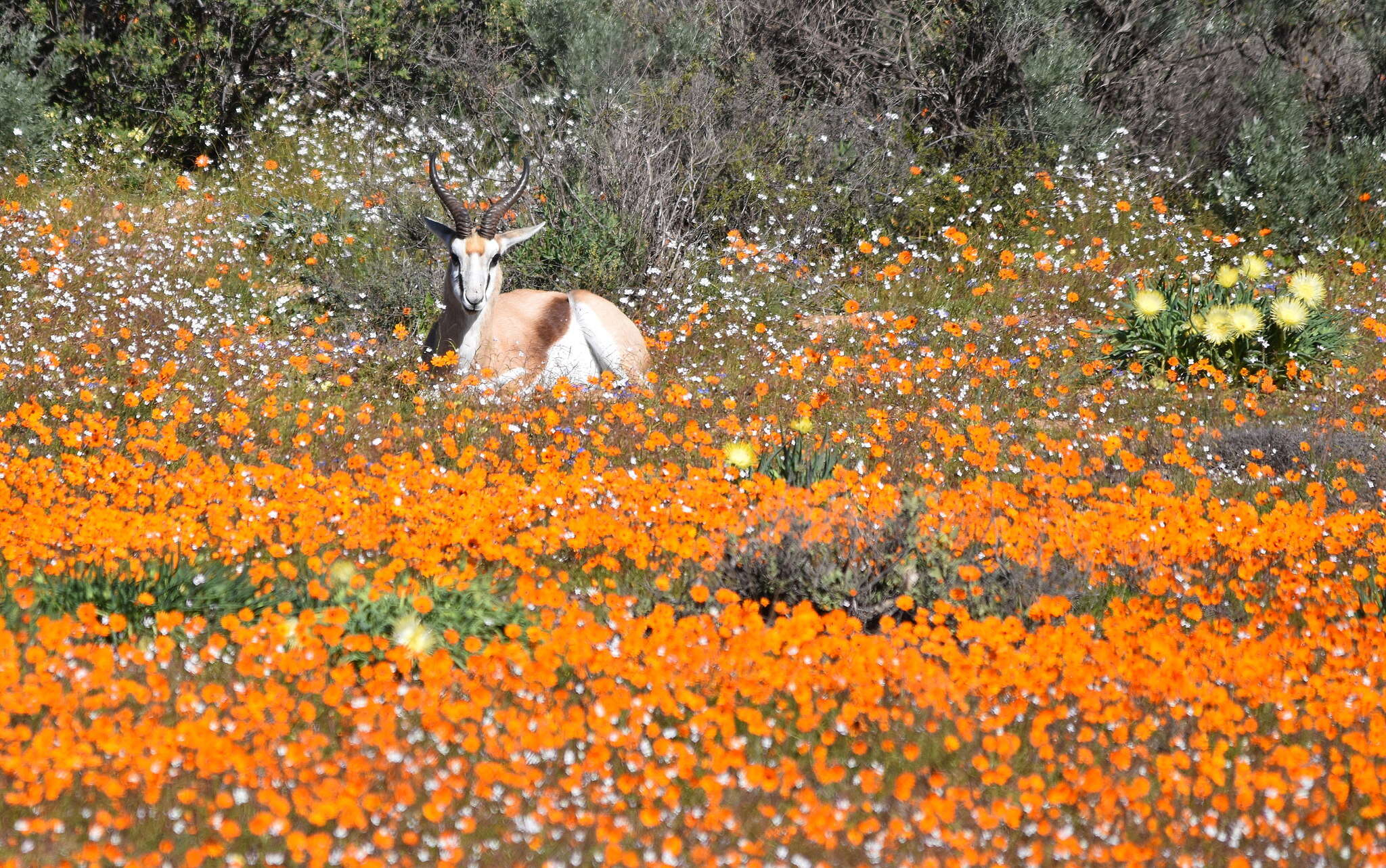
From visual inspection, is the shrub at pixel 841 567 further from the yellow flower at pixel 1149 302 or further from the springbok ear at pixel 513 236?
the yellow flower at pixel 1149 302

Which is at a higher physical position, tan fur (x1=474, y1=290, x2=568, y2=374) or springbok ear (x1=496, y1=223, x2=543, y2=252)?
springbok ear (x1=496, y1=223, x2=543, y2=252)

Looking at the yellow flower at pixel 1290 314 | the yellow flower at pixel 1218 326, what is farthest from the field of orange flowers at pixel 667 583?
the yellow flower at pixel 1290 314

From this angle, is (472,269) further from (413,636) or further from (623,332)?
(413,636)

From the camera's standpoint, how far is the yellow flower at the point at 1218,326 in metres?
10.8

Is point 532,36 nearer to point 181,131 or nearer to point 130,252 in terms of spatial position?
point 181,131

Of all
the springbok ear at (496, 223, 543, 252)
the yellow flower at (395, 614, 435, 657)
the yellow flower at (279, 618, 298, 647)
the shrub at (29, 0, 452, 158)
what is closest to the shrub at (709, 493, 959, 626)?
the yellow flower at (395, 614, 435, 657)

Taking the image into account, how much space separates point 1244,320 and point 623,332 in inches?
202

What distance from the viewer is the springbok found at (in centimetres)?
967

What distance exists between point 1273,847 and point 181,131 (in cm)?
1393

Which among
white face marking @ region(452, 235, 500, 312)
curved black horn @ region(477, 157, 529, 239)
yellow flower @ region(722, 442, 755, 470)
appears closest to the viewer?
yellow flower @ region(722, 442, 755, 470)

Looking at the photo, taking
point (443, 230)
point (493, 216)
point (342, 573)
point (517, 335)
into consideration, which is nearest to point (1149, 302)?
point (517, 335)

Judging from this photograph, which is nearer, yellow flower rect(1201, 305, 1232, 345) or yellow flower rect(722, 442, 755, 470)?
yellow flower rect(722, 442, 755, 470)

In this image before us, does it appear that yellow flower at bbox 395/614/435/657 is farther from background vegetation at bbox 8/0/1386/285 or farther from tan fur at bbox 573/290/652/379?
background vegetation at bbox 8/0/1386/285

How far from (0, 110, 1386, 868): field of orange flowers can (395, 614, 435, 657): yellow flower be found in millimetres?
24
